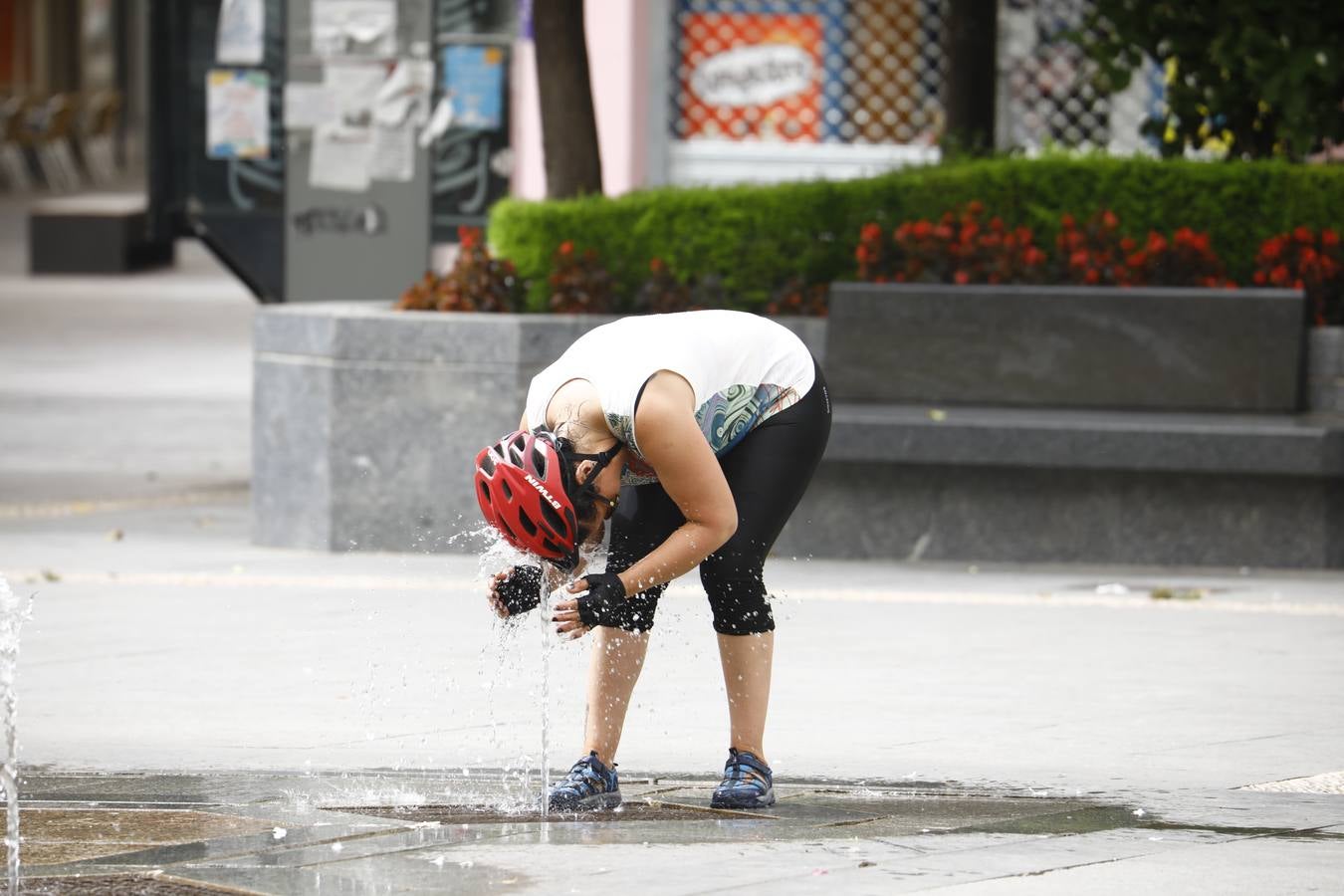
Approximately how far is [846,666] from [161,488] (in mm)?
5413

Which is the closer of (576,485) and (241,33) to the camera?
(576,485)

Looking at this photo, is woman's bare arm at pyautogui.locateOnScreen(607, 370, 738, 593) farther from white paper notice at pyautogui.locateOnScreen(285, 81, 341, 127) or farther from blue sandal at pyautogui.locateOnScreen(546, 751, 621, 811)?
white paper notice at pyautogui.locateOnScreen(285, 81, 341, 127)

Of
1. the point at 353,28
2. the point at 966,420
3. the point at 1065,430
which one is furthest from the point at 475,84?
the point at 1065,430

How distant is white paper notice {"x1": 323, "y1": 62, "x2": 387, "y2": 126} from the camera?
552 inches

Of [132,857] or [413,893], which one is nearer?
[413,893]

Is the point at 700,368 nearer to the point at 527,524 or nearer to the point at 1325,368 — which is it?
the point at 527,524

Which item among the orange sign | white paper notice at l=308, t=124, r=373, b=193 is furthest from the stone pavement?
the orange sign

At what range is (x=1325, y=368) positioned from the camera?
986cm

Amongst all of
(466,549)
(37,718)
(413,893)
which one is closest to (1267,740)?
(413,893)

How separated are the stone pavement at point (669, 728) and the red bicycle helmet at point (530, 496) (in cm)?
62

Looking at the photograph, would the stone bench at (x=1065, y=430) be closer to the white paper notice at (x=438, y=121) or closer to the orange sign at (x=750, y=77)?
the orange sign at (x=750, y=77)

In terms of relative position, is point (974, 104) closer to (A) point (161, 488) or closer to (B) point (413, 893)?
(A) point (161, 488)

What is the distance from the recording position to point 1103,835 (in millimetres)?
5328

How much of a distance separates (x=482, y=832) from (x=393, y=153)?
9.26m
